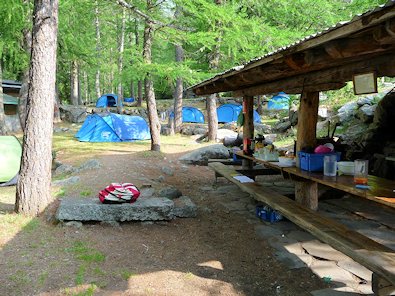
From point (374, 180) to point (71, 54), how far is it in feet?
45.2

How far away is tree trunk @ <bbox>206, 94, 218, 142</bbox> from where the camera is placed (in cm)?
1564

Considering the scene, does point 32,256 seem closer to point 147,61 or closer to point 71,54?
point 147,61

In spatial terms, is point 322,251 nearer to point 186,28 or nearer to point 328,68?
point 328,68

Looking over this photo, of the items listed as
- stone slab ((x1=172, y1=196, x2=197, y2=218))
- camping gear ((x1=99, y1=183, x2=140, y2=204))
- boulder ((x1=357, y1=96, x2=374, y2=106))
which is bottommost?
stone slab ((x1=172, y1=196, x2=197, y2=218))

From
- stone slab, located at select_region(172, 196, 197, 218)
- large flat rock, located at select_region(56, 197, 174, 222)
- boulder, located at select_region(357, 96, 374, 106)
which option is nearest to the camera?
large flat rock, located at select_region(56, 197, 174, 222)

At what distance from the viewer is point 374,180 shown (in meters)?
4.44

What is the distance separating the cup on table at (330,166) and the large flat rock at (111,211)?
8.76 ft

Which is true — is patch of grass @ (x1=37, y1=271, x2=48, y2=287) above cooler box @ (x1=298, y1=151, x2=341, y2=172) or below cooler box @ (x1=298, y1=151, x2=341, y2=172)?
below

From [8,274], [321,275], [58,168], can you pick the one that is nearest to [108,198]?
[8,274]

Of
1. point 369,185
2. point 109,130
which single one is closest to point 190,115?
point 109,130

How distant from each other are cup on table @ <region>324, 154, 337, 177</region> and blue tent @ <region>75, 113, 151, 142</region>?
1321 centimetres

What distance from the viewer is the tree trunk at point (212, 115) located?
1564 centimetres

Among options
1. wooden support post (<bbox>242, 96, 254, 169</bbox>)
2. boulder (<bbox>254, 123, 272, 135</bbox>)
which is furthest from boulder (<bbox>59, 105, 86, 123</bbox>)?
wooden support post (<bbox>242, 96, 254, 169</bbox>)

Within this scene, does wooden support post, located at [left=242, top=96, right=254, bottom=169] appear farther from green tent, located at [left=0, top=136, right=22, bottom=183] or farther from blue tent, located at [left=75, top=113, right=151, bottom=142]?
blue tent, located at [left=75, top=113, right=151, bottom=142]
